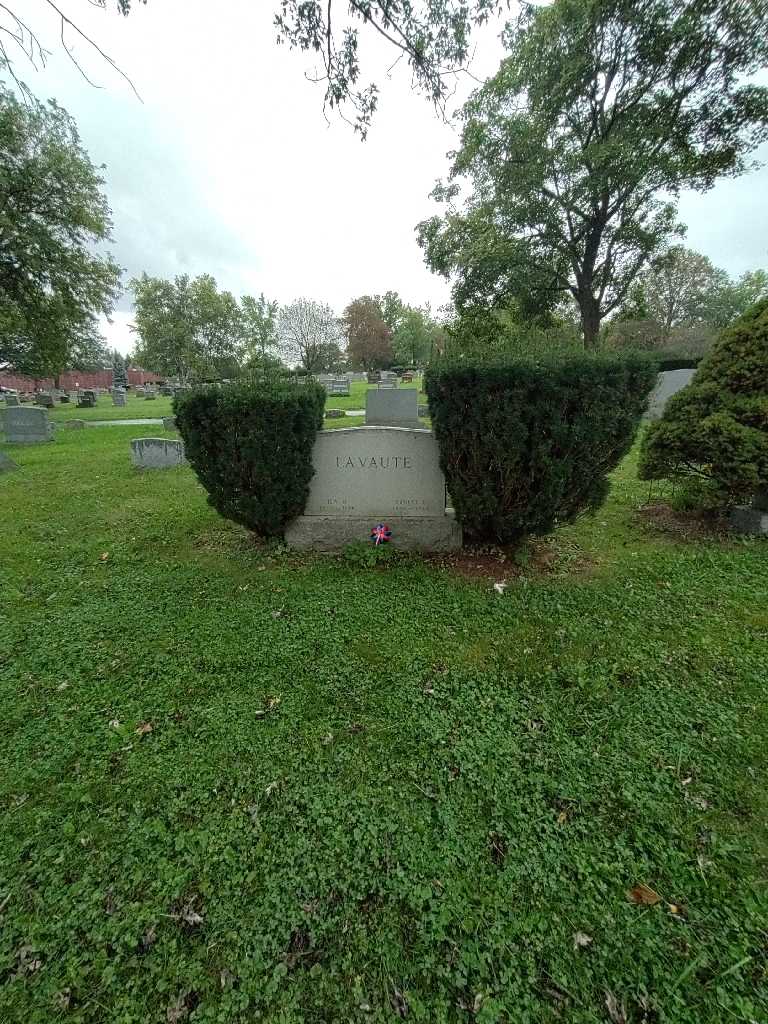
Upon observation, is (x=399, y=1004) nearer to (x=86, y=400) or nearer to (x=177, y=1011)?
(x=177, y=1011)

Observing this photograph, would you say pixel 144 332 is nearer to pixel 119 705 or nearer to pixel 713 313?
pixel 119 705

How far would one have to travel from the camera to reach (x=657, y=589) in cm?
320

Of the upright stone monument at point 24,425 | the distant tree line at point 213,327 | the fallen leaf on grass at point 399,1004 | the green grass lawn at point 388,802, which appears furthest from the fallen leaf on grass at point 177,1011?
the distant tree line at point 213,327

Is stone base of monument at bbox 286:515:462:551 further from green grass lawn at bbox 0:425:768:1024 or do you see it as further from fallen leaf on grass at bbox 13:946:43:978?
fallen leaf on grass at bbox 13:946:43:978

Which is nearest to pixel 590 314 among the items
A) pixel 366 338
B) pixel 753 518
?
pixel 753 518

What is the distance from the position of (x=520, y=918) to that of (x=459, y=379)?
9.52ft

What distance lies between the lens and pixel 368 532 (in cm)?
401

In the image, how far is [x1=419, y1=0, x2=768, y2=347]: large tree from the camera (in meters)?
10.7

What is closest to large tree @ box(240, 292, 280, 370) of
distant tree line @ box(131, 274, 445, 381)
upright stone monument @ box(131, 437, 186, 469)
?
distant tree line @ box(131, 274, 445, 381)

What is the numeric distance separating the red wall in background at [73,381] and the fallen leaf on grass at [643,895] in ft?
156

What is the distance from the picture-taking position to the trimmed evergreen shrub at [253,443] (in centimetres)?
345

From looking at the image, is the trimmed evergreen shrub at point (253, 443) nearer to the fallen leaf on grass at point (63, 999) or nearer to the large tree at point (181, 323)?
the fallen leaf on grass at point (63, 999)

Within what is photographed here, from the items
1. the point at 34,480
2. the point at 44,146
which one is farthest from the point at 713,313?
the point at 34,480

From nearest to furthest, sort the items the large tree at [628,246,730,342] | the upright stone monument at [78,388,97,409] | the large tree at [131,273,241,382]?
the upright stone monument at [78,388,97,409]
the large tree at [131,273,241,382]
the large tree at [628,246,730,342]
